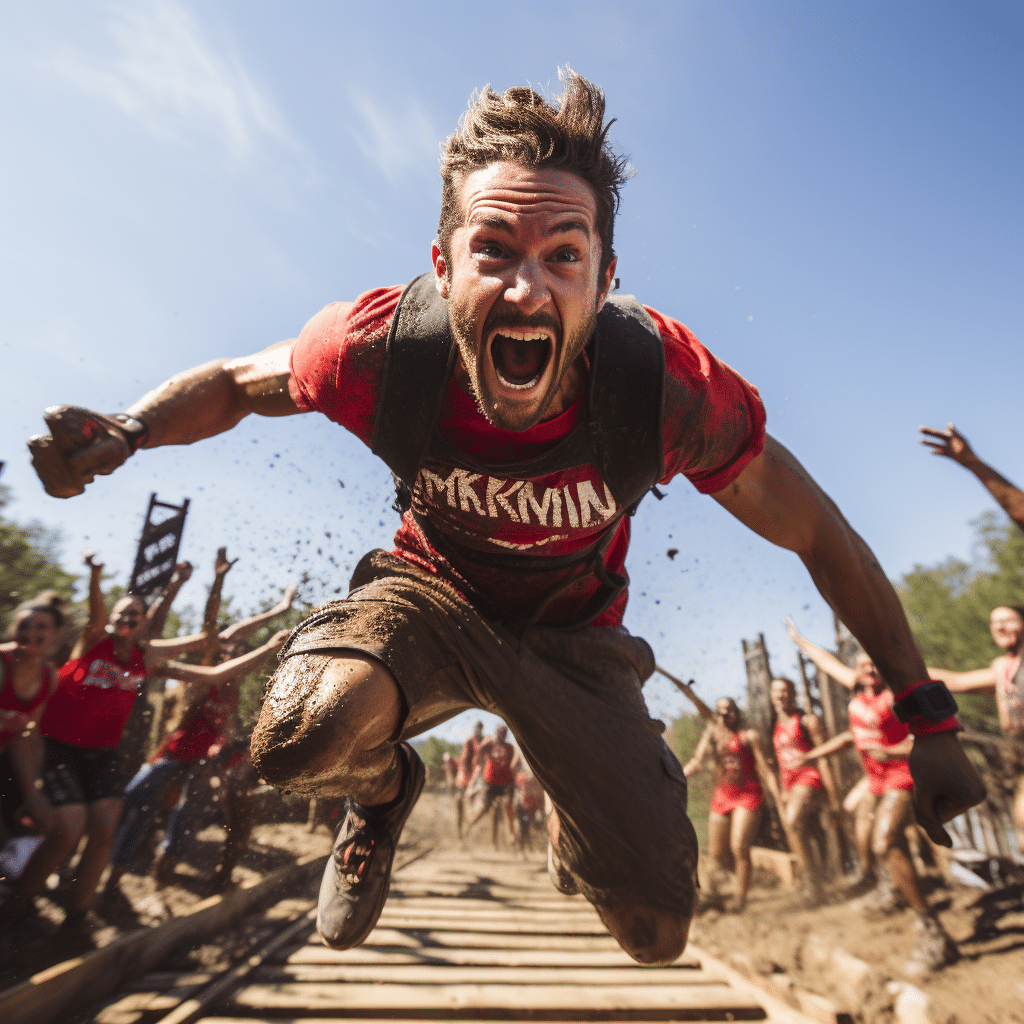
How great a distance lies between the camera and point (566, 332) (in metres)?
1.72

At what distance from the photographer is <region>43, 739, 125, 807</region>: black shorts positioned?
3492mm

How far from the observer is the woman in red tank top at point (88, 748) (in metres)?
3.40

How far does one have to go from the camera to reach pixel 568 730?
2.09 metres

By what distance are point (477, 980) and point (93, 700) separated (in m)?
2.58

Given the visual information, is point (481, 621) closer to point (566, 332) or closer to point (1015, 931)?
point (566, 332)

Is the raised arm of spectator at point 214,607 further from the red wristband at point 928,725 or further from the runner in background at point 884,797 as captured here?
the runner in background at point 884,797

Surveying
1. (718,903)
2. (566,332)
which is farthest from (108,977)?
(718,903)

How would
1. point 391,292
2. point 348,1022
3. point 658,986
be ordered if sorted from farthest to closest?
point 658,986
point 348,1022
point 391,292

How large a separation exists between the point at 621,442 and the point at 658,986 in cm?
321

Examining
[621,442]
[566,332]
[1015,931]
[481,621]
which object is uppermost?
[566,332]

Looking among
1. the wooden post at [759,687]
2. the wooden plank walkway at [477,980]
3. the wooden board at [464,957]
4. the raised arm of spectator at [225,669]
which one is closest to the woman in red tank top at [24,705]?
the raised arm of spectator at [225,669]

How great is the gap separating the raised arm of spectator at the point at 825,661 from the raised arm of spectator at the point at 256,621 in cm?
441

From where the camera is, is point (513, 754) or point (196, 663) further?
point (513, 754)

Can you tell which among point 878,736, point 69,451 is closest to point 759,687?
point 878,736
